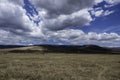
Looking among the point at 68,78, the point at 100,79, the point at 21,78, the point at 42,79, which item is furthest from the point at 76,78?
the point at 21,78

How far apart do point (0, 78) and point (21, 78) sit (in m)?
2.49

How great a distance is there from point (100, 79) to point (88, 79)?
1578mm

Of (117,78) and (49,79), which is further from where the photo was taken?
(117,78)

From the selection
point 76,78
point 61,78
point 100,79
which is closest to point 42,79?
point 61,78

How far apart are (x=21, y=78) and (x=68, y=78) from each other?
6032mm

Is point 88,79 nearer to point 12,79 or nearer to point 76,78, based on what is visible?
point 76,78

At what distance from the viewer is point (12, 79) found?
70.6ft

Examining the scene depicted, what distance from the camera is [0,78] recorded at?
2188 centimetres

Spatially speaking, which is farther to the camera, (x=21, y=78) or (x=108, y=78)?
(x=108, y=78)

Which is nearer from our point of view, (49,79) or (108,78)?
(49,79)

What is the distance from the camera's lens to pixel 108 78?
24.4m

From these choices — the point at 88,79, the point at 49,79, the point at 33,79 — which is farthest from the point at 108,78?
the point at 33,79

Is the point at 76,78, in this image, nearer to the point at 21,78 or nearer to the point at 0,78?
the point at 21,78

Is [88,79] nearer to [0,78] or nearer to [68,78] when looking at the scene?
[68,78]
